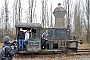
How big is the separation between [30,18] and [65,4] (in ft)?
29.9

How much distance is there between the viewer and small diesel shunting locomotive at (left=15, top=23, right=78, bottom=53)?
1462 cm

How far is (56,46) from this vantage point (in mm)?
16141

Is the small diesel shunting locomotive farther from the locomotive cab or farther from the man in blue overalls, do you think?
the man in blue overalls

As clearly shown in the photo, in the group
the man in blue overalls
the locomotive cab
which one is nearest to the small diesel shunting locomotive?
the locomotive cab

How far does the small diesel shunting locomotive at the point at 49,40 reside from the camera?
14623 mm

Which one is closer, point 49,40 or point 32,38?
point 32,38

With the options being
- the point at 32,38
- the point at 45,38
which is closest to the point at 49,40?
the point at 45,38

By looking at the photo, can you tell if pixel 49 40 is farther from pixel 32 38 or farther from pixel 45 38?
pixel 32 38

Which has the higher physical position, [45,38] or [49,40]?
[45,38]

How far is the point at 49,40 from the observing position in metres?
15.6

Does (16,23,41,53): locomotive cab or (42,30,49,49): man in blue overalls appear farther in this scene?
(42,30,49,49): man in blue overalls

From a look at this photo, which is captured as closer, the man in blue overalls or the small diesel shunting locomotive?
the small diesel shunting locomotive

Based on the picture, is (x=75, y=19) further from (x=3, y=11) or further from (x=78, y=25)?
(x=3, y=11)

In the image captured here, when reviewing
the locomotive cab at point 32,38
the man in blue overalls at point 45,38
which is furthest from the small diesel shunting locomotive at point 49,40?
the man in blue overalls at point 45,38
